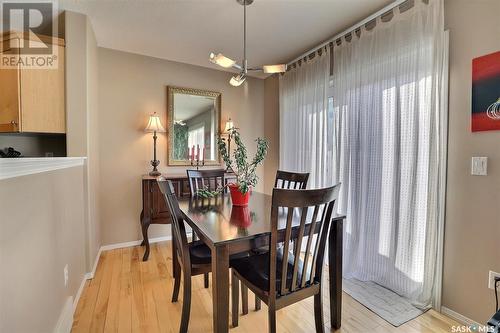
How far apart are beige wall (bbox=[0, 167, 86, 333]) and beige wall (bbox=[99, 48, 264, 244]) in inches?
45.3

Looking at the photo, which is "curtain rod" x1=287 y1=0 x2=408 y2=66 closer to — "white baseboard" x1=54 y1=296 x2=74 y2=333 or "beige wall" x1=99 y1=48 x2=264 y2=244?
"beige wall" x1=99 y1=48 x2=264 y2=244

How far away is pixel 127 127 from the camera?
3.07 meters

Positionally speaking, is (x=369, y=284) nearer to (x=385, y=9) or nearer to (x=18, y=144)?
(x=385, y=9)

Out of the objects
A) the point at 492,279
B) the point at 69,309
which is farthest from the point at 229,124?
the point at 492,279

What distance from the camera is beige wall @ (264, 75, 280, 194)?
3770 millimetres

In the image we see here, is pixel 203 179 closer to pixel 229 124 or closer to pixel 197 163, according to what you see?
pixel 197 163

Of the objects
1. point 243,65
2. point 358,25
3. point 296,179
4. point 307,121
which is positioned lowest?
point 296,179

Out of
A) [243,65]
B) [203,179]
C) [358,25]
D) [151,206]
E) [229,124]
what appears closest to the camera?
[243,65]

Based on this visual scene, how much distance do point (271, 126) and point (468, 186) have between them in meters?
2.64

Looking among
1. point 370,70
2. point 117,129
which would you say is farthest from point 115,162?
point 370,70

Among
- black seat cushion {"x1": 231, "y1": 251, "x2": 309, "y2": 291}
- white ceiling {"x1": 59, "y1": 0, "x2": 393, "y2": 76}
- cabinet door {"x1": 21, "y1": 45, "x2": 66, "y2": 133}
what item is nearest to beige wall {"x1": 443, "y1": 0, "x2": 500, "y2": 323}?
white ceiling {"x1": 59, "y1": 0, "x2": 393, "y2": 76}

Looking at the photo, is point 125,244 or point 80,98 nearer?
point 80,98

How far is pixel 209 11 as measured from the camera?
7.15 feet

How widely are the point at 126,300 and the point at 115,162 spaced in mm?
1682
